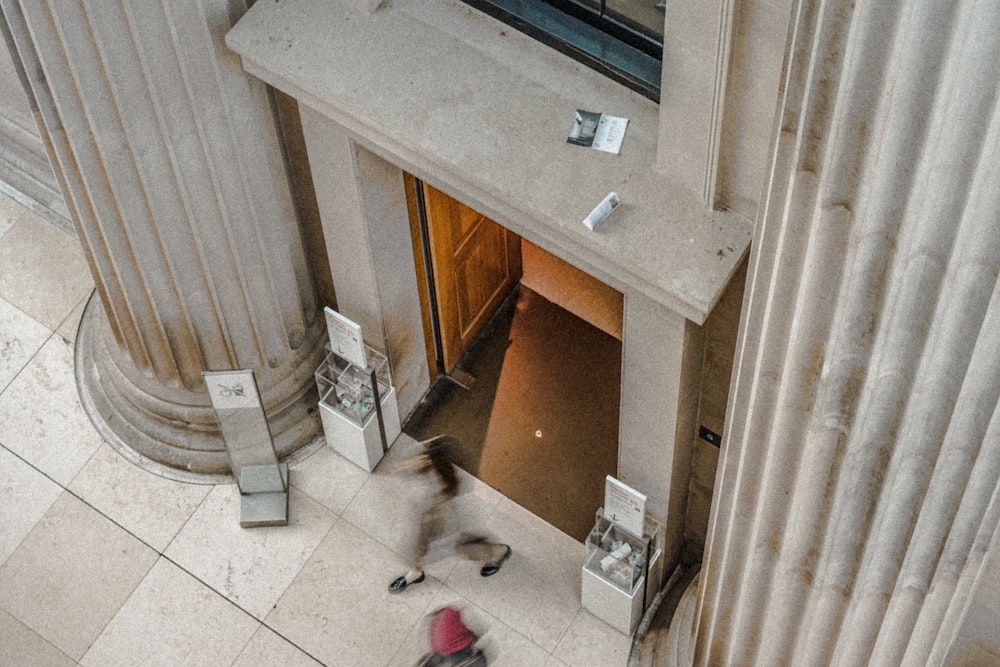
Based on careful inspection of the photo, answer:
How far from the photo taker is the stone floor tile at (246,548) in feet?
31.1

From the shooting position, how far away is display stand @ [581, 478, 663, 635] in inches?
346

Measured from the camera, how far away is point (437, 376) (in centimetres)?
1055

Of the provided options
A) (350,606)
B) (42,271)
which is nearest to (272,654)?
(350,606)

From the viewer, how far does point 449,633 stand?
364 inches

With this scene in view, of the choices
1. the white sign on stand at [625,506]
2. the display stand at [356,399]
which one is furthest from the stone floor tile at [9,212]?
the white sign on stand at [625,506]

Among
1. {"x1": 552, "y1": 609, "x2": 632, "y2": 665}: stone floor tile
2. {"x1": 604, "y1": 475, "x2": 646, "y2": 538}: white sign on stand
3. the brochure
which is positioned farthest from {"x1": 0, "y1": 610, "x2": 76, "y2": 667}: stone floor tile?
the brochure

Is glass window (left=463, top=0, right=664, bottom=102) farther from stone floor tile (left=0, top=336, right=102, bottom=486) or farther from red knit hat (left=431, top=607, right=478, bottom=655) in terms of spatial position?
stone floor tile (left=0, top=336, right=102, bottom=486)

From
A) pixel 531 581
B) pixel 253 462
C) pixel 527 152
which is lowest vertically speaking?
pixel 531 581

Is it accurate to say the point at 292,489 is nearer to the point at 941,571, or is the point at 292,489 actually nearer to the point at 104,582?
the point at 104,582

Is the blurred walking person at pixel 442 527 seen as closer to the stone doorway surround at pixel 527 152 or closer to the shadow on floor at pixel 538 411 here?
the shadow on floor at pixel 538 411

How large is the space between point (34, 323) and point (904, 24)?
353 inches

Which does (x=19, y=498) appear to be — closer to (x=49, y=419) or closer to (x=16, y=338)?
(x=49, y=419)

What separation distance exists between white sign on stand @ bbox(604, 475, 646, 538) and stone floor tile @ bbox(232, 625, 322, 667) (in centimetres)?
227

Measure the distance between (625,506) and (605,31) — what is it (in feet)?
10.2
